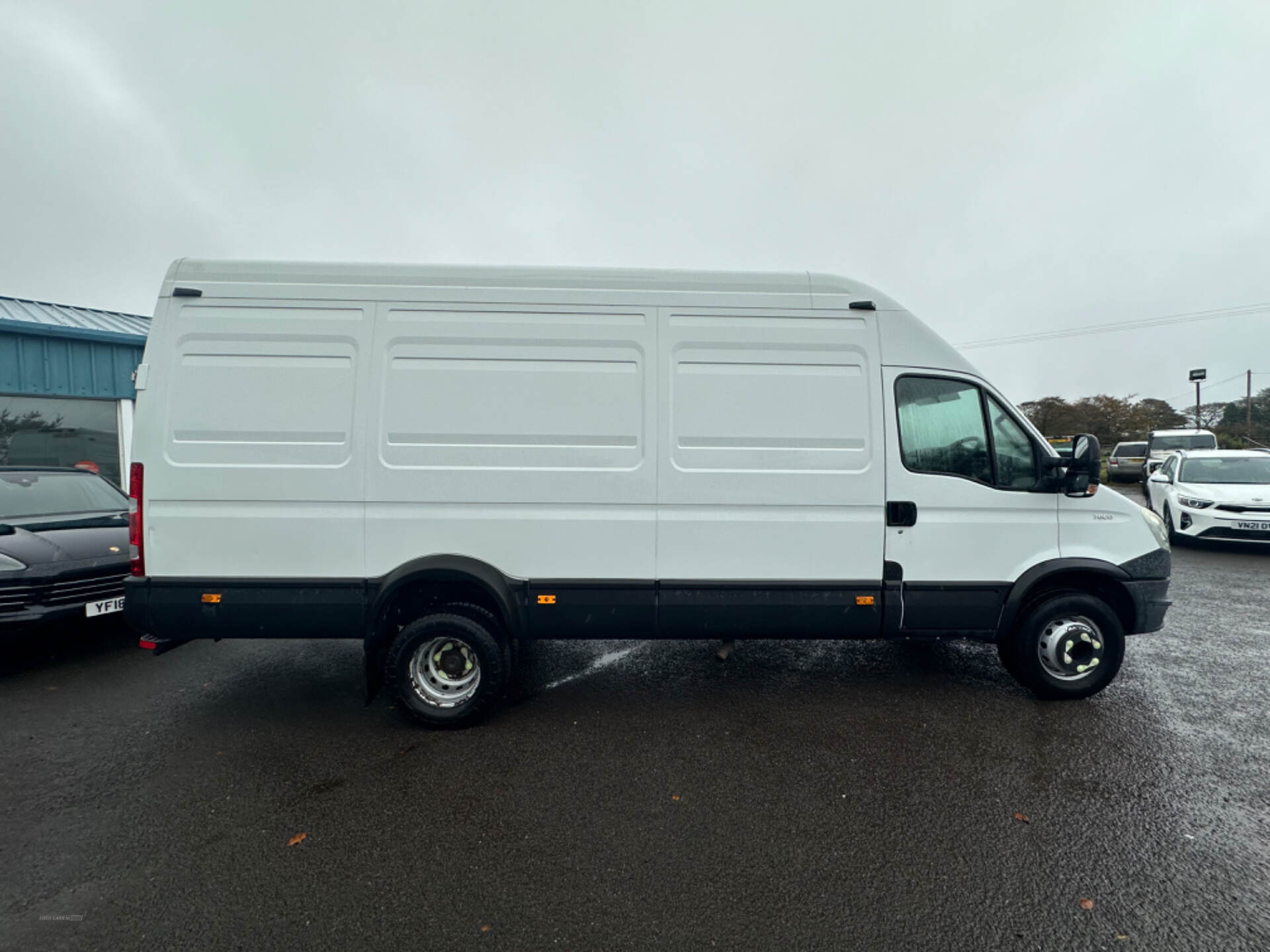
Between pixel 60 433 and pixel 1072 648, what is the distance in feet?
44.8

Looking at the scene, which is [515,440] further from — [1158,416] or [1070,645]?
[1158,416]

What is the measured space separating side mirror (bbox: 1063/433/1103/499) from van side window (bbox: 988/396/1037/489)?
190 mm

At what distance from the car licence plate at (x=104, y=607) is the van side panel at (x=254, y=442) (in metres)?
1.83

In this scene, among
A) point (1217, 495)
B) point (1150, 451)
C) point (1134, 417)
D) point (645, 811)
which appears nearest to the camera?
point (645, 811)

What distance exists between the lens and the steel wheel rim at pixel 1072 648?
3578 millimetres

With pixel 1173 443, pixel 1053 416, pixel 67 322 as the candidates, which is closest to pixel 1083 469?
pixel 67 322

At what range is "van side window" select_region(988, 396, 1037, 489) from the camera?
355cm

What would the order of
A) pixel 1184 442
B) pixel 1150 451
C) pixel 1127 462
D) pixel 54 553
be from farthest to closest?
pixel 1127 462
pixel 1150 451
pixel 1184 442
pixel 54 553

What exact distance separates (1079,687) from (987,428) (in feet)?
5.75

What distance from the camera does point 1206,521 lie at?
26.8ft

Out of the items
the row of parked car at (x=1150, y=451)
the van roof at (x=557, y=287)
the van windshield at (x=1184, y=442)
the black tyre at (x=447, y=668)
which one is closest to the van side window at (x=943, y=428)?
the van roof at (x=557, y=287)

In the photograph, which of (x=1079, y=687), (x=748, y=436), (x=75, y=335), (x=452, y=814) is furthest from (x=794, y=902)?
(x=75, y=335)

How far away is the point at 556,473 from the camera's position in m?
3.31

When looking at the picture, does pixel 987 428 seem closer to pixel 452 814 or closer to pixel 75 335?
pixel 452 814
